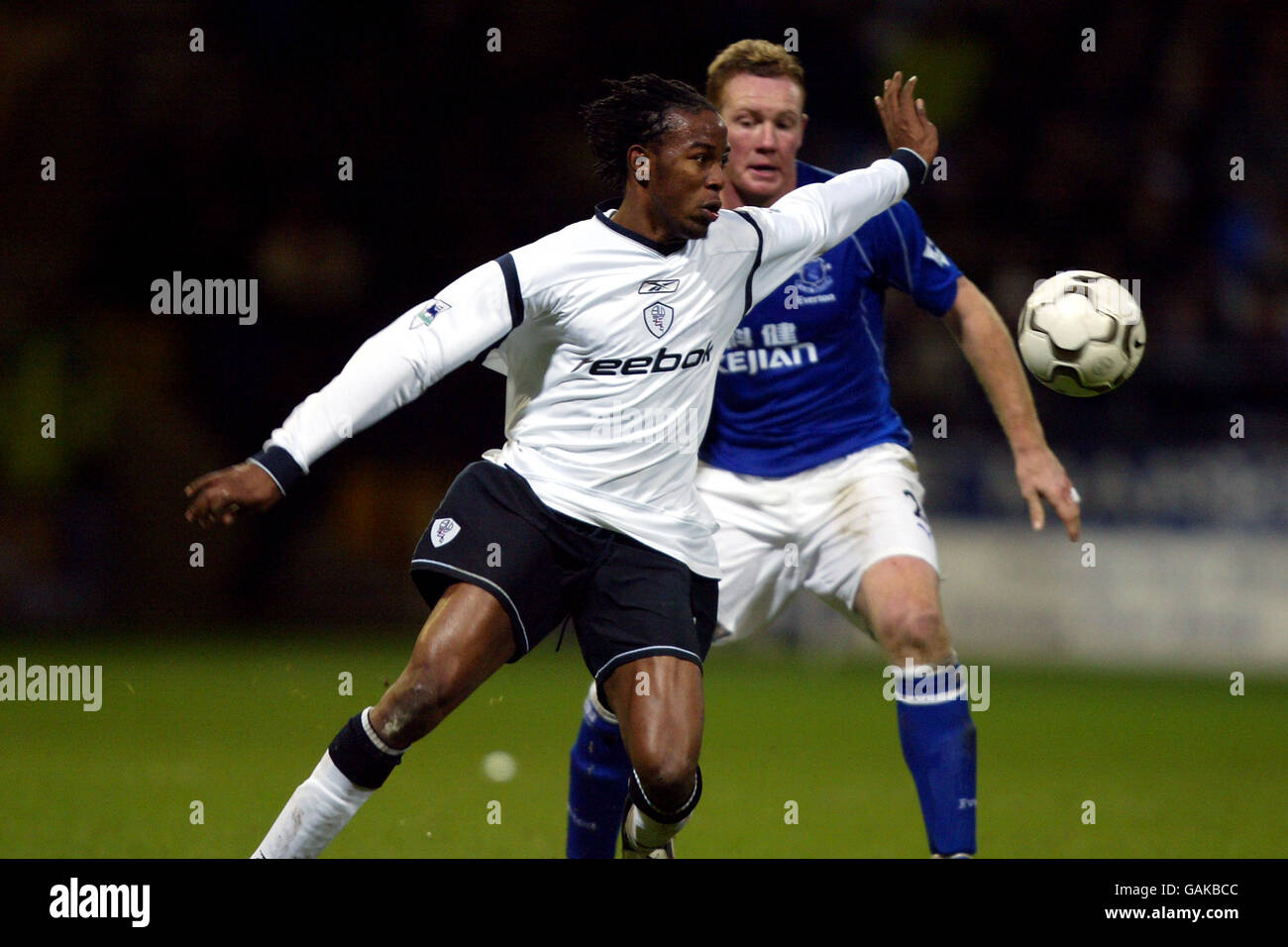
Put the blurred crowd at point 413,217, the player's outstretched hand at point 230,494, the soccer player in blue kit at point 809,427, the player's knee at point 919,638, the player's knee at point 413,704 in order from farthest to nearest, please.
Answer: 1. the blurred crowd at point 413,217
2. the soccer player in blue kit at point 809,427
3. the player's knee at point 919,638
4. the player's knee at point 413,704
5. the player's outstretched hand at point 230,494

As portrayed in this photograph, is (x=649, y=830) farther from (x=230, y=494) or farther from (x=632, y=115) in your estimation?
(x=632, y=115)

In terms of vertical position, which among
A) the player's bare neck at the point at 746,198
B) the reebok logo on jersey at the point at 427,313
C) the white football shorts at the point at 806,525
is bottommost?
the white football shorts at the point at 806,525

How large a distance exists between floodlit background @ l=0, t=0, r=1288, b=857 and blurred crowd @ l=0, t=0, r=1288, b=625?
2cm

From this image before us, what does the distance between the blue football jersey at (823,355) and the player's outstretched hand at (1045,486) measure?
51cm

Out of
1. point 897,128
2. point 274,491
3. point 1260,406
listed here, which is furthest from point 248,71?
point 274,491

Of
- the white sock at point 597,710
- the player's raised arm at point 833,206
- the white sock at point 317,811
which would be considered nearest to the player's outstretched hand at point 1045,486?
the player's raised arm at point 833,206

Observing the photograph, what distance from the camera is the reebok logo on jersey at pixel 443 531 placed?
4.17 m

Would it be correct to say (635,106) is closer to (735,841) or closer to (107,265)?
(735,841)

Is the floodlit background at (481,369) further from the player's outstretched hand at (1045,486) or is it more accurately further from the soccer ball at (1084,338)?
the soccer ball at (1084,338)

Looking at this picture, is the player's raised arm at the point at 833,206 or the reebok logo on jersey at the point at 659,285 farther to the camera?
the player's raised arm at the point at 833,206

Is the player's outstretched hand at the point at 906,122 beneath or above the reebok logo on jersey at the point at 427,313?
above

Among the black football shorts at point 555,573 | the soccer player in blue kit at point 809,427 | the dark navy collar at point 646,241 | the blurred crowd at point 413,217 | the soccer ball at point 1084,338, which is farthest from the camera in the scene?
the blurred crowd at point 413,217

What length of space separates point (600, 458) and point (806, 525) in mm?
1022

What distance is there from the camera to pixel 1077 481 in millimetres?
10148
